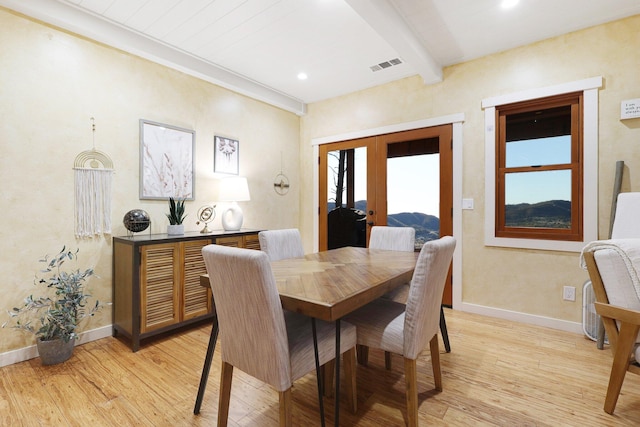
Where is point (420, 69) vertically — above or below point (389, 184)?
above

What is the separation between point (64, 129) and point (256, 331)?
2.35 m

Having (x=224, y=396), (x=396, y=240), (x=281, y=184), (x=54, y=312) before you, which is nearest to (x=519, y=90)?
A: (x=396, y=240)

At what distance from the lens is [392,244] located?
2.73 meters

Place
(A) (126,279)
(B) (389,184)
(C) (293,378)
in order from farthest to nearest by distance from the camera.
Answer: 1. (B) (389,184)
2. (A) (126,279)
3. (C) (293,378)

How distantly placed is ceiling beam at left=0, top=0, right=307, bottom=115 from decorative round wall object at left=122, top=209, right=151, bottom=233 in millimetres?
1421

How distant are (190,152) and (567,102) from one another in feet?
12.0

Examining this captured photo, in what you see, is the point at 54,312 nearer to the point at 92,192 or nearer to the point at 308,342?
the point at 92,192

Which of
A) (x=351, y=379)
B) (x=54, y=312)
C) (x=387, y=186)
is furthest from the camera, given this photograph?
(x=387, y=186)

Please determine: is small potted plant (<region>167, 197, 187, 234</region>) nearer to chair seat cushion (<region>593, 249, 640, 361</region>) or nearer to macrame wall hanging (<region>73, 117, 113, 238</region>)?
macrame wall hanging (<region>73, 117, 113, 238</region>)

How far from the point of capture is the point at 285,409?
3.92 ft

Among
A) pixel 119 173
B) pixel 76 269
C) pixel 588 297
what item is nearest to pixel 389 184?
pixel 588 297

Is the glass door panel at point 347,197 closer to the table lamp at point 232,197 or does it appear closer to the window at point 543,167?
the table lamp at point 232,197

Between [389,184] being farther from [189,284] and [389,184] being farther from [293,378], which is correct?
[293,378]

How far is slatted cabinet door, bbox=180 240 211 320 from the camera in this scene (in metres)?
2.67
